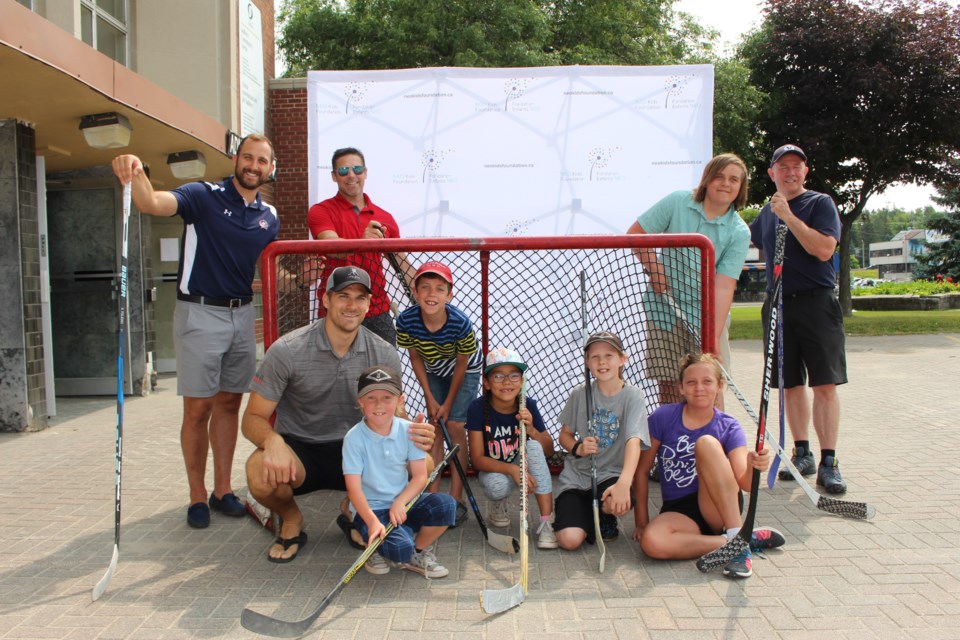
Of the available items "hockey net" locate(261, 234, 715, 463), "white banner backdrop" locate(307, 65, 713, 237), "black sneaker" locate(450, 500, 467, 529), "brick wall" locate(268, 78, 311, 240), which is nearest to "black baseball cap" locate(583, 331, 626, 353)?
"hockey net" locate(261, 234, 715, 463)

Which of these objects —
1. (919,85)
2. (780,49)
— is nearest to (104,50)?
(780,49)

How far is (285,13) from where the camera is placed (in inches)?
834

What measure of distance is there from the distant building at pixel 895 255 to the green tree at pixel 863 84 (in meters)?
80.4

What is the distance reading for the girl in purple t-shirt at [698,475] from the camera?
138 inches

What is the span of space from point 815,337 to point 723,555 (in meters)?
1.97

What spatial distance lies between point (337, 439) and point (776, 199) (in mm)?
2875

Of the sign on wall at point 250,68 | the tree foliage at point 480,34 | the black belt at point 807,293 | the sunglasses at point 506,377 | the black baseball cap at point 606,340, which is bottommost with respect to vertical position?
the sunglasses at point 506,377

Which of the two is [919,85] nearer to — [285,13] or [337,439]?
[285,13]

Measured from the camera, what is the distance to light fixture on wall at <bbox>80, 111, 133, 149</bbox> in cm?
643

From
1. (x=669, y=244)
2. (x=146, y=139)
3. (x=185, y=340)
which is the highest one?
(x=146, y=139)

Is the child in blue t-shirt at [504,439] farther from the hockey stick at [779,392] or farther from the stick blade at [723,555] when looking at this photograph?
the hockey stick at [779,392]

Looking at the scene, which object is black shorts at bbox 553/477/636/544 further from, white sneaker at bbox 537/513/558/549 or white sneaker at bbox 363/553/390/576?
white sneaker at bbox 363/553/390/576

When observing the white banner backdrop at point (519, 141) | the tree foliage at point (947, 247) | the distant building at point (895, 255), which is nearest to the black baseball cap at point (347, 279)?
the white banner backdrop at point (519, 141)

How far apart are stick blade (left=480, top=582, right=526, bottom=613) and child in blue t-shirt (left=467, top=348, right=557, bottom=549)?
0.78 m
